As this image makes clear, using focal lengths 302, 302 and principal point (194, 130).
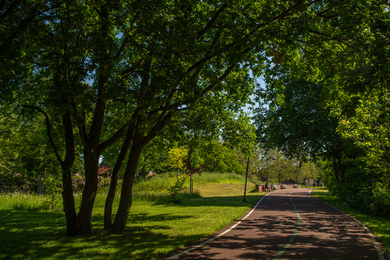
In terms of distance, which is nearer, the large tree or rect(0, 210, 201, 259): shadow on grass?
rect(0, 210, 201, 259): shadow on grass

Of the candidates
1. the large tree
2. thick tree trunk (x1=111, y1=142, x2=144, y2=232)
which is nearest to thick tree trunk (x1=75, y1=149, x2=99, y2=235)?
the large tree

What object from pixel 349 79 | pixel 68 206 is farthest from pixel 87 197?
pixel 349 79

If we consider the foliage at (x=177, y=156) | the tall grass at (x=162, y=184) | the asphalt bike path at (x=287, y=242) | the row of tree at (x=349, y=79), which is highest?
the row of tree at (x=349, y=79)

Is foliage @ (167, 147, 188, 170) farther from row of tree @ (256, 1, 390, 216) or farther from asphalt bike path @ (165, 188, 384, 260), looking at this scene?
asphalt bike path @ (165, 188, 384, 260)

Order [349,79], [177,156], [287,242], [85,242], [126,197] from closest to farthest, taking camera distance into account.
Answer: [349,79] < [85,242] < [287,242] < [126,197] < [177,156]

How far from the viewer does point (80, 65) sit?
8.36 metres

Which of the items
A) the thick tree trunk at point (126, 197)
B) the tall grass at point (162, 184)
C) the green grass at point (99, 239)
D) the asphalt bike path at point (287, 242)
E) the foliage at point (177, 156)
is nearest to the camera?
the green grass at point (99, 239)

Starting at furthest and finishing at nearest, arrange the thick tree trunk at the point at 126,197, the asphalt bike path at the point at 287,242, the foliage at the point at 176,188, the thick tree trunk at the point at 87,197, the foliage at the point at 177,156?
the foliage at the point at 177,156
the foliage at the point at 176,188
the thick tree trunk at the point at 126,197
the thick tree trunk at the point at 87,197
the asphalt bike path at the point at 287,242

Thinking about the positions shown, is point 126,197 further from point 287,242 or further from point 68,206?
point 287,242

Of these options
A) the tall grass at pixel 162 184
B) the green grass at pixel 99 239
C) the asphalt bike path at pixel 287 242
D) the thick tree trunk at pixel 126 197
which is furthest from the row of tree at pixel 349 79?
the tall grass at pixel 162 184

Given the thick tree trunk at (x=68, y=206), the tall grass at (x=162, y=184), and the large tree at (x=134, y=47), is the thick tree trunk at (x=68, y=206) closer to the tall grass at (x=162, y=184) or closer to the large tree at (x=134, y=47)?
the large tree at (x=134, y=47)

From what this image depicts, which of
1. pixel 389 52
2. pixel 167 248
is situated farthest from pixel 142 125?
pixel 389 52

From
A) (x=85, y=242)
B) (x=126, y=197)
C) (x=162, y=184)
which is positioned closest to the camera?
(x=85, y=242)

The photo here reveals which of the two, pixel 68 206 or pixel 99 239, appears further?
pixel 68 206
